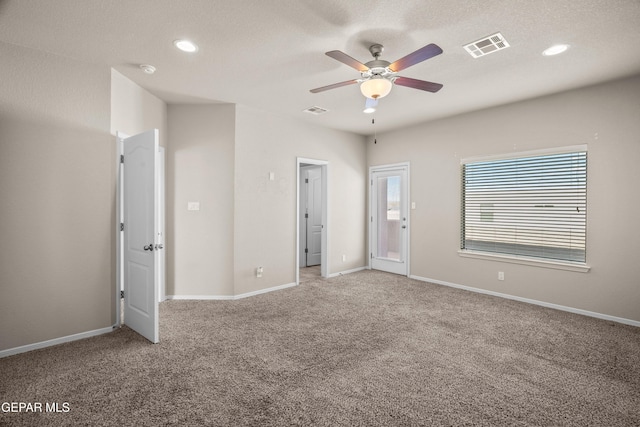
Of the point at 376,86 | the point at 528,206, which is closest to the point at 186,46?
the point at 376,86

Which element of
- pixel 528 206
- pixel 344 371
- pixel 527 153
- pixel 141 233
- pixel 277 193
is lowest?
pixel 344 371

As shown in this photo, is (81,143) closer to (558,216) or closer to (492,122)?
(492,122)

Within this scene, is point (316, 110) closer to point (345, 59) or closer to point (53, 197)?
point (345, 59)

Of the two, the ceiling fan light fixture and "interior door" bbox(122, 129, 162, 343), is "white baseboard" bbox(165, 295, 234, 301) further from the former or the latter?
the ceiling fan light fixture

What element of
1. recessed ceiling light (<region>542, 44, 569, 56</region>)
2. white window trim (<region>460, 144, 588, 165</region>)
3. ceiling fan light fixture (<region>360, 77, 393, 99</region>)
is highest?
recessed ceiling light (<region>542, 44, 569, 56</region>)

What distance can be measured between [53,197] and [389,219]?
500 centimetres

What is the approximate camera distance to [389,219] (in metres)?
6.04

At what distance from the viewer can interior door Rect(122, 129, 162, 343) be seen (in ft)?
9.70

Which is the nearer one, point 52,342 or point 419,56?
point 419,56

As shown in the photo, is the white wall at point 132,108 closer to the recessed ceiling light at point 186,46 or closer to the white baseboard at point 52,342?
the recessed ceiling light at point 186,46

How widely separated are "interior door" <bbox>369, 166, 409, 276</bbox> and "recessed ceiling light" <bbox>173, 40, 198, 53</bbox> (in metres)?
4.03

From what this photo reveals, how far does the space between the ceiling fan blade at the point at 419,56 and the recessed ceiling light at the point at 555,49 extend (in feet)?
4.76

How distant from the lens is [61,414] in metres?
1.95

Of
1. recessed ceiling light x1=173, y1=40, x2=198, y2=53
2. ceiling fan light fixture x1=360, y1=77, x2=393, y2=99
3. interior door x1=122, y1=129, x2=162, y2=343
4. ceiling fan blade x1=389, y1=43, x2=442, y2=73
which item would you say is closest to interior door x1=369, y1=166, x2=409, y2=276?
ceiling fan light fixture x1=360, y1=77, x2=393, y2=99
